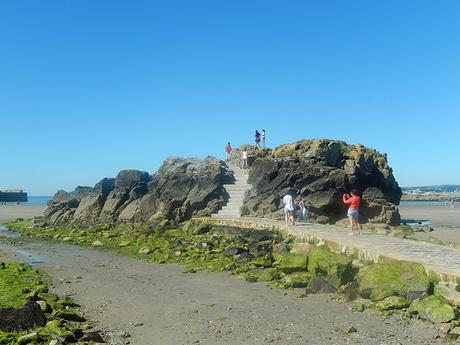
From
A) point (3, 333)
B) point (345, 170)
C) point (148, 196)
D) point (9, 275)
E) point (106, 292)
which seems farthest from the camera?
point (148, 196)

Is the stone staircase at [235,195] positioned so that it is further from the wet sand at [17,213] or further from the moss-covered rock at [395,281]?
the wet sand at [17,213]

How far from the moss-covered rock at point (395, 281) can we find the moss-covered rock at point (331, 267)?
98 centimetres

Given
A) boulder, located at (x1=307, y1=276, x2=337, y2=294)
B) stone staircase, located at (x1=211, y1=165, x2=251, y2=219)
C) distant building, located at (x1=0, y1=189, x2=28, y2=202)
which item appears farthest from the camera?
distant building, located at (x1=0, y1=189, x2=28, y2=202)

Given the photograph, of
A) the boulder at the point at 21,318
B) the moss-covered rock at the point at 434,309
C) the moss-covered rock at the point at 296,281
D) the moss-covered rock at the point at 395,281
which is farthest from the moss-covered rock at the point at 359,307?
the boulder at the point at 21,318

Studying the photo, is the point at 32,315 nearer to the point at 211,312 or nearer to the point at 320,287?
the point at 211,312

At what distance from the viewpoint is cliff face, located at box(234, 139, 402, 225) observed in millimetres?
31812

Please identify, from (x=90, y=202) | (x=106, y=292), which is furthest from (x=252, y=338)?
(x=90, y=202)

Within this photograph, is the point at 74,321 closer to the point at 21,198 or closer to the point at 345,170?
the point at 345,170

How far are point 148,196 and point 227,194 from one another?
22.8 feet

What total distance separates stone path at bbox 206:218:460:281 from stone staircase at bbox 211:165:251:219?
34.2ft

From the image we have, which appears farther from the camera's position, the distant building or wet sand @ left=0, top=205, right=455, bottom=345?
the distant building

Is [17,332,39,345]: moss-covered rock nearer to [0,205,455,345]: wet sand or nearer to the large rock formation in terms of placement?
[0,205,455,345]: wet sand

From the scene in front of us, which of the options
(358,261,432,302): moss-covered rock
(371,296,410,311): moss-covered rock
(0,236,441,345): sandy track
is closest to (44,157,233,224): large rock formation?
(0,236,441,345): sandy track

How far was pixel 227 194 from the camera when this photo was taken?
120 ft
